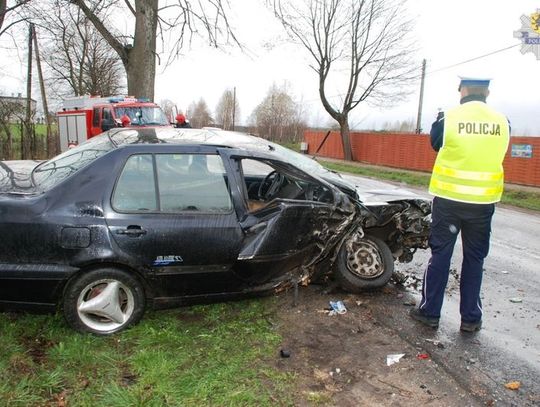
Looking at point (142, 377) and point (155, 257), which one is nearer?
point (142, 377)

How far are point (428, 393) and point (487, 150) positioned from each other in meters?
1.88

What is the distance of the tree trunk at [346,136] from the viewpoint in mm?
30481

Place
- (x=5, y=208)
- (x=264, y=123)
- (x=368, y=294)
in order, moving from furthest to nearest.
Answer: (x=264, y=123) → (x=368, y=294) → (x=5, y=208)

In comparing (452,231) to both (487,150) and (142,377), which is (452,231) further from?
(142,377)

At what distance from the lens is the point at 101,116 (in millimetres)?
18047

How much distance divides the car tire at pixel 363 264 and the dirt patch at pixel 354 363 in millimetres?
197

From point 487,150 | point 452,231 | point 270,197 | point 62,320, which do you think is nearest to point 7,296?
point 62,320

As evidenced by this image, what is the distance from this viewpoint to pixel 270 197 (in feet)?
17.1

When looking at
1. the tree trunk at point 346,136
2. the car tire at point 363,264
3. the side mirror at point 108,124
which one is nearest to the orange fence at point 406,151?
the tree trunk at point 346,136

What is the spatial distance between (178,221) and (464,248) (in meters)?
2.35

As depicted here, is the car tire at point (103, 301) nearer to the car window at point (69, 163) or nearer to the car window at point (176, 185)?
the car window at point (176, 185)

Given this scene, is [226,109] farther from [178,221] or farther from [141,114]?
[178,221]

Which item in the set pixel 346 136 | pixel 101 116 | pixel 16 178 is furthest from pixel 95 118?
pixel 346 136

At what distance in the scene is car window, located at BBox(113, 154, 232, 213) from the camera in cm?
377
